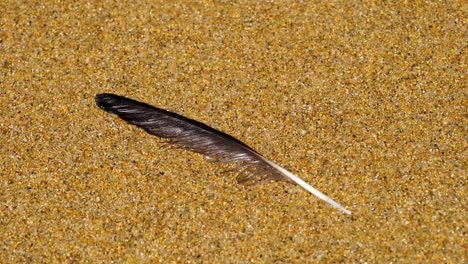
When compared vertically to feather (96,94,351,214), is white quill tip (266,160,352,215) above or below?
below

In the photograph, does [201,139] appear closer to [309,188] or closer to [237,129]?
[237,129]

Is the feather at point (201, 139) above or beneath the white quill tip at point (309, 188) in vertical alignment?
above

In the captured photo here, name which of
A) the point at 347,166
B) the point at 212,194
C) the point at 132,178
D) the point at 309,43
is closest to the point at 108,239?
the point at 132,178

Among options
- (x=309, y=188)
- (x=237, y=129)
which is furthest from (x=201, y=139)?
(x=309, y=188)

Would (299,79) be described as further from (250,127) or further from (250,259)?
(250,259)
